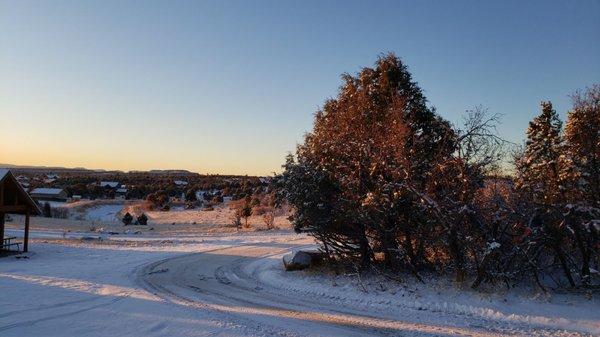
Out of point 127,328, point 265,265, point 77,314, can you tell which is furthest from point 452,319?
point 265,265

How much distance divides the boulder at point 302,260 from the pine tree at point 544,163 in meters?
7.73

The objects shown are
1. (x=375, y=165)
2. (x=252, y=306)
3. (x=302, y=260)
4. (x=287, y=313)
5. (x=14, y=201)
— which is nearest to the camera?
(x=287, y=313)

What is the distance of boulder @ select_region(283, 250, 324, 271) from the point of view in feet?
60.6

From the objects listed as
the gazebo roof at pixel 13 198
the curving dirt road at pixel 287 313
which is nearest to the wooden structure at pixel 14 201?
the gazebo roof at pixel 13 198

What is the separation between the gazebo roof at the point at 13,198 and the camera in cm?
2477

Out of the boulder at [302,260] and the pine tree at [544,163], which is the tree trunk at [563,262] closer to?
the pine tree at [544,163]

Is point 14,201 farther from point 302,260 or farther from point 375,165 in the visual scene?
point 375,165

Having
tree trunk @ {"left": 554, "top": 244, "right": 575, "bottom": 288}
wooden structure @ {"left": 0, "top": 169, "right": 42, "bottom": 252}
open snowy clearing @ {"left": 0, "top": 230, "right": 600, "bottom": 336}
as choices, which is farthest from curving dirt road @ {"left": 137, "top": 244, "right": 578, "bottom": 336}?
wooden structure @ {"left": 0, "top": 169, "right": 42, "bottom": 252}

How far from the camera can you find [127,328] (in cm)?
1068

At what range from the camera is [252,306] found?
43.1ft

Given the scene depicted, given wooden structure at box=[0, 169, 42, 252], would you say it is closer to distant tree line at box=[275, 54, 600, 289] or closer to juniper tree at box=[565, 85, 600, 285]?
distant tree line at box=[275, 54, 600, 289]

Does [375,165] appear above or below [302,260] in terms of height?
above

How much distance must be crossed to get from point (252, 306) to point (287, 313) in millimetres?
1290

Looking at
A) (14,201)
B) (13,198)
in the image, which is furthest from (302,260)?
(13,198)
